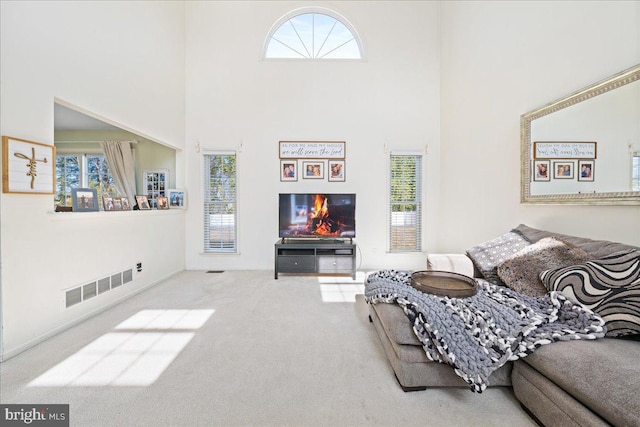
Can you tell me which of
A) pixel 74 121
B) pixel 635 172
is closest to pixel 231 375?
pixel 635 172

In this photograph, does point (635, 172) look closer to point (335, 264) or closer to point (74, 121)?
point (335, 264)

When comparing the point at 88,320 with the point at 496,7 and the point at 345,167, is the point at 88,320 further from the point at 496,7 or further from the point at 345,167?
the point at 496,7

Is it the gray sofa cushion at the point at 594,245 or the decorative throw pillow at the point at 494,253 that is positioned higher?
the gray sofa cushion at the point at 594,245

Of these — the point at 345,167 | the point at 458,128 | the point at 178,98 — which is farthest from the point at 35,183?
the point at 458,128

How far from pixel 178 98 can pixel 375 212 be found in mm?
3769

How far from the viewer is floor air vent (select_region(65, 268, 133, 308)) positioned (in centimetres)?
244

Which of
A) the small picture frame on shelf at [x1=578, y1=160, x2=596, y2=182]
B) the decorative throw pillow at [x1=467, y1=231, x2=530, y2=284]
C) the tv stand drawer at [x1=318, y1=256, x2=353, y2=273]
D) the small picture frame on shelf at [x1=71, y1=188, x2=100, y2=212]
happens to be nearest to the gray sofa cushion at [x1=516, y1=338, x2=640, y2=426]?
the decorative throw pillow at [x1=467, y1=231, x2=530, y2=284]

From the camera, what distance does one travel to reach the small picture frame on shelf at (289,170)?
4461 millimetres

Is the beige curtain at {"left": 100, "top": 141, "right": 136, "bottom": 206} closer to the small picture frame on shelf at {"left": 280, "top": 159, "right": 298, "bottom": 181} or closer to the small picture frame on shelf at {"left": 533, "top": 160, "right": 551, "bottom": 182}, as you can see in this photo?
the small picture frame on shelf at {"left": 280, "top": 159, "right": 298, "bottom": 181}

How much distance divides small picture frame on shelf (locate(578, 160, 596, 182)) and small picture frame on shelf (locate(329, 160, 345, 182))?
293 centimetres

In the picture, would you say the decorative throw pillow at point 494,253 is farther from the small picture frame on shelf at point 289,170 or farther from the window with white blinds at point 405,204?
the small picture frame on shelf at point 289,170

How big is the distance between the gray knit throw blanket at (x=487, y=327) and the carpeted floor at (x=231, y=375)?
0.99 feet

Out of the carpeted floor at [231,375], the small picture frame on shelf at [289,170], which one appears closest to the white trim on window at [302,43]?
the small picture frame on shelf at [289,170]

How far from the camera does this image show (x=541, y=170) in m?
2.54
